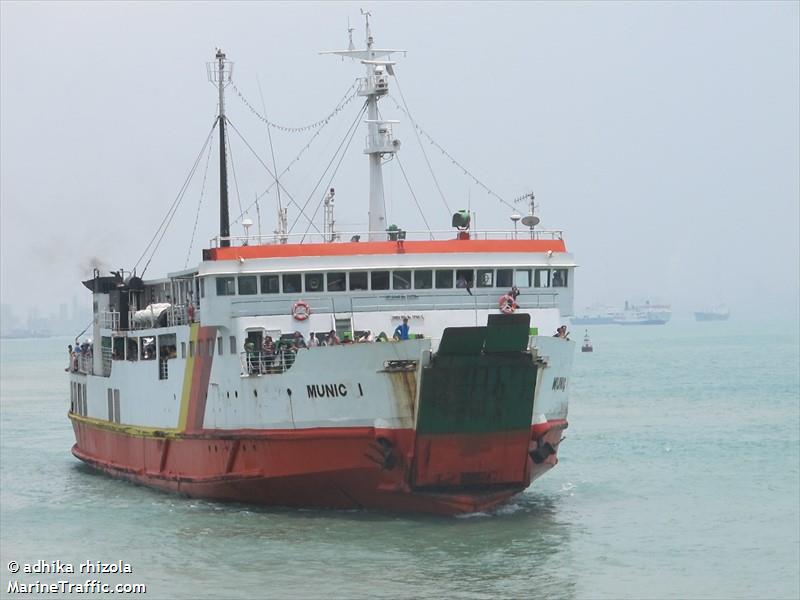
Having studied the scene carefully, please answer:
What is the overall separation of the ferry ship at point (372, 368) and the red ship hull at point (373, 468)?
0.03m

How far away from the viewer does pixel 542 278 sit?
3356 centimetres

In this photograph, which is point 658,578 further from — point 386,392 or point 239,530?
point 239,530

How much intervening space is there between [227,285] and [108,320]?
11096 mm

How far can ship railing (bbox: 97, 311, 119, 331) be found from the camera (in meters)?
42.0

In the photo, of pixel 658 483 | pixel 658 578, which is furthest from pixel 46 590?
pixel 658 483

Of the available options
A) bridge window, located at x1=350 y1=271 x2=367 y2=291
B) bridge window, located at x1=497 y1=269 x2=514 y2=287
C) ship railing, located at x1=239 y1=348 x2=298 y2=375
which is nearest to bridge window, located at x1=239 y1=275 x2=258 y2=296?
ship railing, located at x1=239 y1=348 x2=298 y2=375

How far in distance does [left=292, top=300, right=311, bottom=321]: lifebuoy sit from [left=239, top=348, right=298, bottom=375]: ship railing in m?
0.96

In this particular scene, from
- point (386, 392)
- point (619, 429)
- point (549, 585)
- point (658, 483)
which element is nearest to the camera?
point (549, 585)

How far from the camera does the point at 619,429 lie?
179ft

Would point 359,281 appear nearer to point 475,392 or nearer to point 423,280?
point 423,280

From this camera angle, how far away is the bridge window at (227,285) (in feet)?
107

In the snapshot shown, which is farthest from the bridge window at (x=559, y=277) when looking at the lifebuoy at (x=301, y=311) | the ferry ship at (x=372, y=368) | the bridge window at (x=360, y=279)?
the lifebuoy at (x=301, y=311)

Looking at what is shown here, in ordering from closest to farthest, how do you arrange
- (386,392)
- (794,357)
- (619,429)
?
1. (386,392)
2. (619,429)
3. (794,357)

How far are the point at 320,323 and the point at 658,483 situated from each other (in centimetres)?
1163
